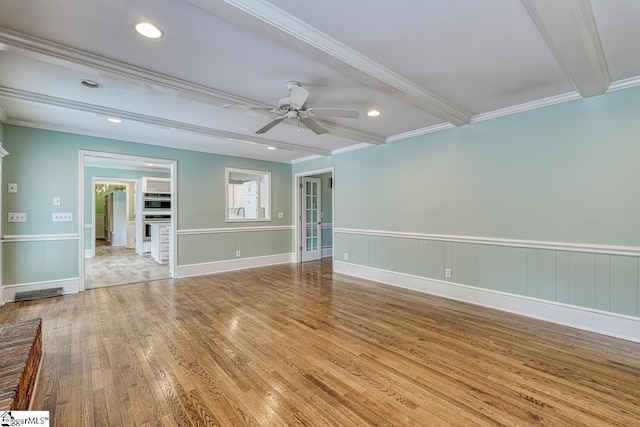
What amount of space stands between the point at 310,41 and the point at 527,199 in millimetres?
3160

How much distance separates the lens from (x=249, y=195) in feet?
25.0

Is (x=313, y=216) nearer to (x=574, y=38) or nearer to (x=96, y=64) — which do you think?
(x=96, y=64)

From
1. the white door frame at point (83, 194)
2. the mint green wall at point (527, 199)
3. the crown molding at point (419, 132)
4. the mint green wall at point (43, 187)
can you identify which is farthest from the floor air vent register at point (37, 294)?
the crown molding at point (419, 132)

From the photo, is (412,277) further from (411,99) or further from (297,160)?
(297,160)

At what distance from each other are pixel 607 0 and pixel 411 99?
1.52 metres

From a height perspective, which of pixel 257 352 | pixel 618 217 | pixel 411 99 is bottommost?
pixel 257 352

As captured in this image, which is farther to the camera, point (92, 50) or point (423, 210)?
point (423, 210)

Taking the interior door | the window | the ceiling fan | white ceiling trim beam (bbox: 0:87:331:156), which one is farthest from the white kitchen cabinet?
the ceiling fan

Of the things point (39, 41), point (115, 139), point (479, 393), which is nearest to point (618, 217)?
point (479, 393)

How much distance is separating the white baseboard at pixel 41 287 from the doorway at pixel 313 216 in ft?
14.1

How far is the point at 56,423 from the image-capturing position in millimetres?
1727

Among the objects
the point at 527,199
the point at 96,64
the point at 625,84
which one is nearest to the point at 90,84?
the point at 96,64

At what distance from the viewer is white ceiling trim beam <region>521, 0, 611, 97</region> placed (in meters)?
1.76

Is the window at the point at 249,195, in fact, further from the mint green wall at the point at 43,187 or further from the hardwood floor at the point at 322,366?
the hardwood floor at the point at 322,366
